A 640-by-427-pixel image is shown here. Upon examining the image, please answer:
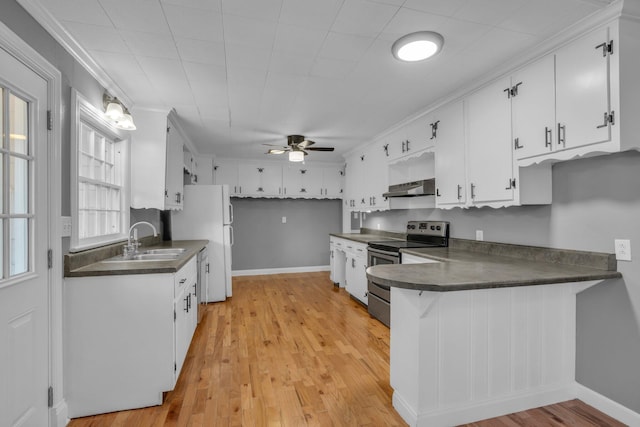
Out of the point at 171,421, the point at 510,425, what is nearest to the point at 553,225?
the point at 510,425

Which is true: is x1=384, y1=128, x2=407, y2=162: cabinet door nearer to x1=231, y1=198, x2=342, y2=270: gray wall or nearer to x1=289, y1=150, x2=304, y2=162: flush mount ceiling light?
x1=289, y1=150, x2=304, y2=162: flush mount ceiling light

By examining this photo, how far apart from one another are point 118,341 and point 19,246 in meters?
0.82

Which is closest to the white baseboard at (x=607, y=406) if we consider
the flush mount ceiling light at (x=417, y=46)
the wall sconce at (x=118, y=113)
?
the flush mount ceiling light at (x=417, y=46)

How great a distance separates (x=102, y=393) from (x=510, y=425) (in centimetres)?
251

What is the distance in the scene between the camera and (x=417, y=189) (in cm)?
344

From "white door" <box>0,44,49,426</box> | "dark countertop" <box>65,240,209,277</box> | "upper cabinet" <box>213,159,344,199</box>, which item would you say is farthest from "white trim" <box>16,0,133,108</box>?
"upper cabinet" <box>213,159,344,199</box>

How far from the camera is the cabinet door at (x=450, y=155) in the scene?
2821 millimetres

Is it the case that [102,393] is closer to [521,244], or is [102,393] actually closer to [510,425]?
[510,425]

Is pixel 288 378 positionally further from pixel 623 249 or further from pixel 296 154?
pixel 296 154

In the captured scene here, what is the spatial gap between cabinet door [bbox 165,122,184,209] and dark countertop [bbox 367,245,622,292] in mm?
2497

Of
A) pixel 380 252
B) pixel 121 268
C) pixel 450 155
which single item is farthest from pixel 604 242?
pixel 121 268

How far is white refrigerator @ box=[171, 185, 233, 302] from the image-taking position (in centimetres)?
436

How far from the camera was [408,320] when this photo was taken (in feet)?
5.89

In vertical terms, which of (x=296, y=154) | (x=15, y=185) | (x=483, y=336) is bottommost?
(x=483, y=336)
